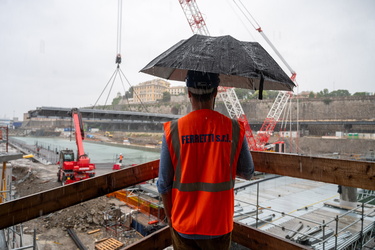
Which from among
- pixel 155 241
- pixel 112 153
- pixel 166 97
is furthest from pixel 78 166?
pixel 166 97

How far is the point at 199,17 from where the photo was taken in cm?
2812

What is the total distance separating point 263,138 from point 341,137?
1830 cm

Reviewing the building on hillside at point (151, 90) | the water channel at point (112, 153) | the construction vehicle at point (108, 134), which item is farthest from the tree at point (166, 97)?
the water channel at point (112, 153)

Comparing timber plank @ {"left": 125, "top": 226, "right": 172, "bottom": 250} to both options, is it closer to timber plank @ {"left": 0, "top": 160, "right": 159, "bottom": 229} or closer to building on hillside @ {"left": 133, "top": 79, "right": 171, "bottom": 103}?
timber plank @ {"left": 0, "top": 160, "right": 159, "bottom": 229}

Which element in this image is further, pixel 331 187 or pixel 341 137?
pixel 341 137

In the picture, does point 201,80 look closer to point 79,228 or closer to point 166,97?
point 79,228

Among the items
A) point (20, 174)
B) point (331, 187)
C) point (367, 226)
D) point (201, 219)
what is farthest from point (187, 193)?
point (20, 174)

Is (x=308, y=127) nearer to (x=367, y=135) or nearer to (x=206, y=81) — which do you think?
(x=367, y=135)

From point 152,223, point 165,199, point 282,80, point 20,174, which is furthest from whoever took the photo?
point 20,174

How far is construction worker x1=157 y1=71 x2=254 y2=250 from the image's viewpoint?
1.21 metres

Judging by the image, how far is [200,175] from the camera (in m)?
1.22

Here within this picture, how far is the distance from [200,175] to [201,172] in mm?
15

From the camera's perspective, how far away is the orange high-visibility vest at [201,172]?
1.21 meters

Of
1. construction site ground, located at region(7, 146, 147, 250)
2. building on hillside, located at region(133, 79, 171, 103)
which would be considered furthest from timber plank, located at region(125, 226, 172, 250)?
building on hillside, located at region(133, 79, 171, 103)
